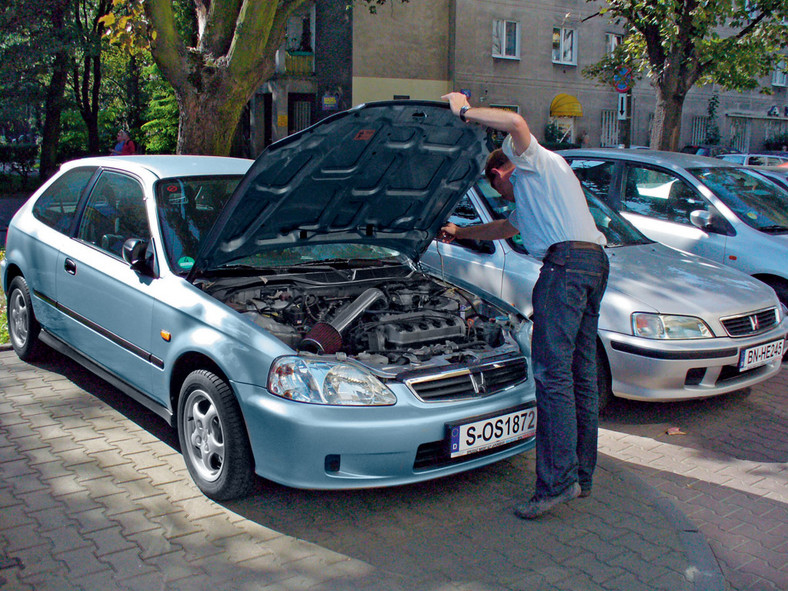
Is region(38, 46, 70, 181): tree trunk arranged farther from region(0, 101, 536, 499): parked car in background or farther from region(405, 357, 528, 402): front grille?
region(405, 357, 528, 402): front grille

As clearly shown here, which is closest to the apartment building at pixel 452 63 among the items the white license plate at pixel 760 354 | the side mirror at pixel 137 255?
the white license plate at pixel 760 354

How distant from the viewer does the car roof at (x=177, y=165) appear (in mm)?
4734

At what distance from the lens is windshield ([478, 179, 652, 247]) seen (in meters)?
6.00

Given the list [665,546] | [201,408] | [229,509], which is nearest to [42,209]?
[201,408]

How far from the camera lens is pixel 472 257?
5984 millimetres

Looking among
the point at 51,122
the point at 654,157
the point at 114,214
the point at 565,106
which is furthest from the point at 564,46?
the point at 114,214

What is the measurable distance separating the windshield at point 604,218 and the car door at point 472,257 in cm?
11

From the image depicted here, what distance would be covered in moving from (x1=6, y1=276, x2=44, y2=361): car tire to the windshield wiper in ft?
19.8

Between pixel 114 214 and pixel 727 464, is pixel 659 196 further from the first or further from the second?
pixel 114 214

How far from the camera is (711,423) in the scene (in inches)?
207

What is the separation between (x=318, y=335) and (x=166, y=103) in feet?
81.9

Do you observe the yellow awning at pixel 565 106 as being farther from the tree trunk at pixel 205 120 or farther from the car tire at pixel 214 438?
the car tire at pixel 214 438

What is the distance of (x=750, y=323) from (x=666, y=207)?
2311 millimetres

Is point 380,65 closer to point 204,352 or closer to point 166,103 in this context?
point 166,103
